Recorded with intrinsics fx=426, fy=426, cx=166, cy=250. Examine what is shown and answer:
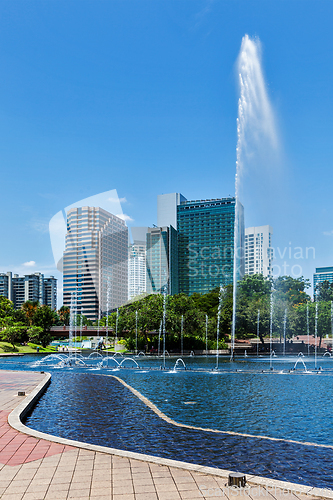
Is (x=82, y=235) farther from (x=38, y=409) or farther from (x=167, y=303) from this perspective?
(x=38, y=409)

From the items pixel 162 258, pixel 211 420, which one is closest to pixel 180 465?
pixel 211 420

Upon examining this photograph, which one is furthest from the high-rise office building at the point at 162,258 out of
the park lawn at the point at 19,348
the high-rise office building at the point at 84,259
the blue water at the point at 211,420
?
the blue water at the point at 211,420

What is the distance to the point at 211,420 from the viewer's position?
15508 mm

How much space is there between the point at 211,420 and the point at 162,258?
177 m

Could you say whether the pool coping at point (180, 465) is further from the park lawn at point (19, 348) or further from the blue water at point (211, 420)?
the park lawn at point (19, 348)

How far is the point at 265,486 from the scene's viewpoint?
7.68 metres

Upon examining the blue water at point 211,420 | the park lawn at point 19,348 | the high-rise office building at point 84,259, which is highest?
the high-rise office building at point 84,259

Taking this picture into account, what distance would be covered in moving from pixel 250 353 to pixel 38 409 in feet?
185

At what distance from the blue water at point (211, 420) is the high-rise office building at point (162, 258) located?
16475 cm

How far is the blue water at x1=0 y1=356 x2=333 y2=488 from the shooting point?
10.6m

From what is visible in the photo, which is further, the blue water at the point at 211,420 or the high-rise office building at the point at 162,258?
the high-rise office building at the point at 162,258

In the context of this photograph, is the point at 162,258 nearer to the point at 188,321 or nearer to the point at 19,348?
the point at 188,321

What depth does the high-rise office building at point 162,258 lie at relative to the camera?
192000 millimetres

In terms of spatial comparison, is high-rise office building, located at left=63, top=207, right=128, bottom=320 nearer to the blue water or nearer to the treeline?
the treeline
